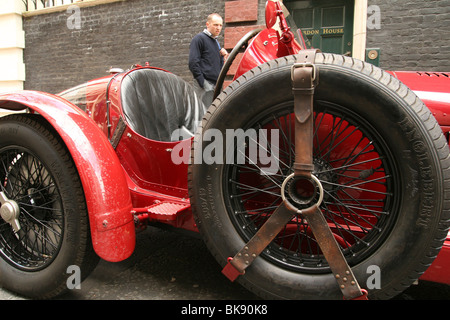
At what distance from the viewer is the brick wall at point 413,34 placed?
508cm

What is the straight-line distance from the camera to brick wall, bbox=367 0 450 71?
5078mm

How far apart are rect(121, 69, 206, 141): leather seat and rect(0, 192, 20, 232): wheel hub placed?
763 mm

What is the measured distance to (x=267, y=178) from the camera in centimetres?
152

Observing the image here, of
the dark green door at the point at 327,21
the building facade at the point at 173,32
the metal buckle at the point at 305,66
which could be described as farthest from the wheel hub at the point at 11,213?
the dark green door at the point at 327,21

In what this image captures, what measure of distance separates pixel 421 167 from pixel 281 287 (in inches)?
28.3

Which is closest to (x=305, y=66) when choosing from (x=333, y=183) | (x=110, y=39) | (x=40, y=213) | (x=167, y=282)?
(x=333, y=183)

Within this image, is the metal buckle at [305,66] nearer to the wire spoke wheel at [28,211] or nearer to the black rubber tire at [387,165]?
the black rubber tire at [387,165]

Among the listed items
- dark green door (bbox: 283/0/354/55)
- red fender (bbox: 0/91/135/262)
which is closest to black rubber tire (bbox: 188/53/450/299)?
red fender (bbox: 0/91/135/262)

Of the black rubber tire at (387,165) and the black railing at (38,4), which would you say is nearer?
the black rubber tire at (387,165)

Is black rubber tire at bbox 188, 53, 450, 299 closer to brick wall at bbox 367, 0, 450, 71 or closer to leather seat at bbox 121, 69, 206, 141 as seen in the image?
leather seat at bbox 121, 69, 206, 141

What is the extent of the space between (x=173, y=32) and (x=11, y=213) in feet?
18.9

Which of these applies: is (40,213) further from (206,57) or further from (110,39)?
(110,39)

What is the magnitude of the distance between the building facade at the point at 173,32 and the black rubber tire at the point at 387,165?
487 cm

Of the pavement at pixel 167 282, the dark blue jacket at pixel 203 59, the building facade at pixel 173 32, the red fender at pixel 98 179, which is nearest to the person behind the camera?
the red fender at pixel 98 179
